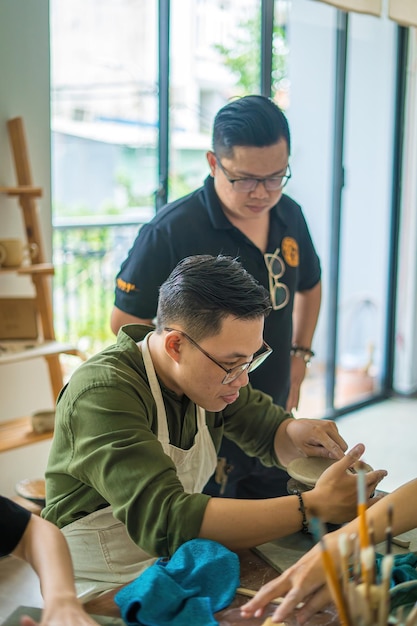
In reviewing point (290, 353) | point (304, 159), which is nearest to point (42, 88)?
point (290, 353)

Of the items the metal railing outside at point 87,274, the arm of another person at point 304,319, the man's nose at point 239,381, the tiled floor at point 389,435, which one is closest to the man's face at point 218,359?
the man's nose at point 239,381

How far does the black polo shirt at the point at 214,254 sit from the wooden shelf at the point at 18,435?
91 cm

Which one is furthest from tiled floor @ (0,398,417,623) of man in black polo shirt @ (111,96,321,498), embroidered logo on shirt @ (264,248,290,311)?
embroidered logo on shirt @ (264,248,290,311)

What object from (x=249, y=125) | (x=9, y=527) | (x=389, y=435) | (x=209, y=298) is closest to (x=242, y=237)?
(x=249, y=125)

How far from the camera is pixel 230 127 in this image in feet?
6.81

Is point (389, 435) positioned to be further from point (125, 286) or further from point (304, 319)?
point (125, 286)

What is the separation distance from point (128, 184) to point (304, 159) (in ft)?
4.51

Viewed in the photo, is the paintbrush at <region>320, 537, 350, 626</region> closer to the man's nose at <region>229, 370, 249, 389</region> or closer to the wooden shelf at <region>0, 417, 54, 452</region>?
the man's nose at <region>229, 370, 249, 389</region>

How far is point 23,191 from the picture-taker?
2822 mm

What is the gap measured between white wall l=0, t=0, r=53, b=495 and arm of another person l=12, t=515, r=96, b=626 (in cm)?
172

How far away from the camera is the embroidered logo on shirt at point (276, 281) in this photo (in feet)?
7.39

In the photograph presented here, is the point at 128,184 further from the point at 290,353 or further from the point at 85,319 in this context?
the point at 290,353

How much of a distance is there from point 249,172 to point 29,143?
4.03 feet

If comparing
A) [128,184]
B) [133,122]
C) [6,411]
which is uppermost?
[133,122]
